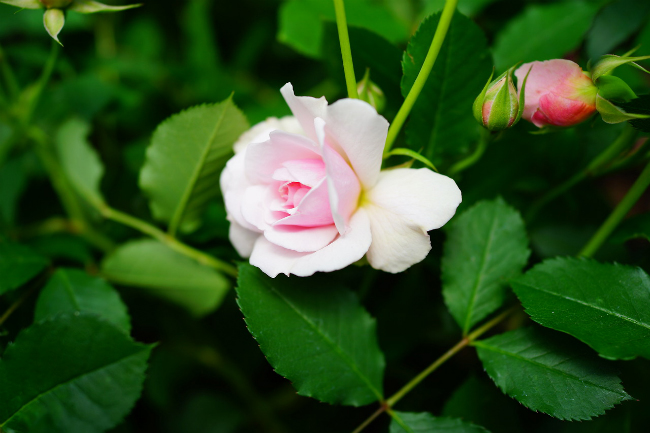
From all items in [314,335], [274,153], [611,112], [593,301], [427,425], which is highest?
[611,112]

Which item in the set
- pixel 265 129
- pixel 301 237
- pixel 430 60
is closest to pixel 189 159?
pixel 265 129

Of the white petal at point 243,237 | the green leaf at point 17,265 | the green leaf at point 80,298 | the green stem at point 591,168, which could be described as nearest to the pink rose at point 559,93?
the green stem at point 591,168

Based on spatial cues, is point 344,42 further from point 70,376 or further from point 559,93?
point 70,376

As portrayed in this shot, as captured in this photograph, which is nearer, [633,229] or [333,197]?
[333,197]

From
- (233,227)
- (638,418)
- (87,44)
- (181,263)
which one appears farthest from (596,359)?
(87,44)

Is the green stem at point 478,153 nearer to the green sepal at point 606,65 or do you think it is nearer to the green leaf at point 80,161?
the green sepal at point 606,65

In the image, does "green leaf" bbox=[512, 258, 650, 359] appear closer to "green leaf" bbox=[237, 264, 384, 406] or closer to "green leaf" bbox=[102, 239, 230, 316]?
"green leaf" bbox=[237, 264, 384, 406]
